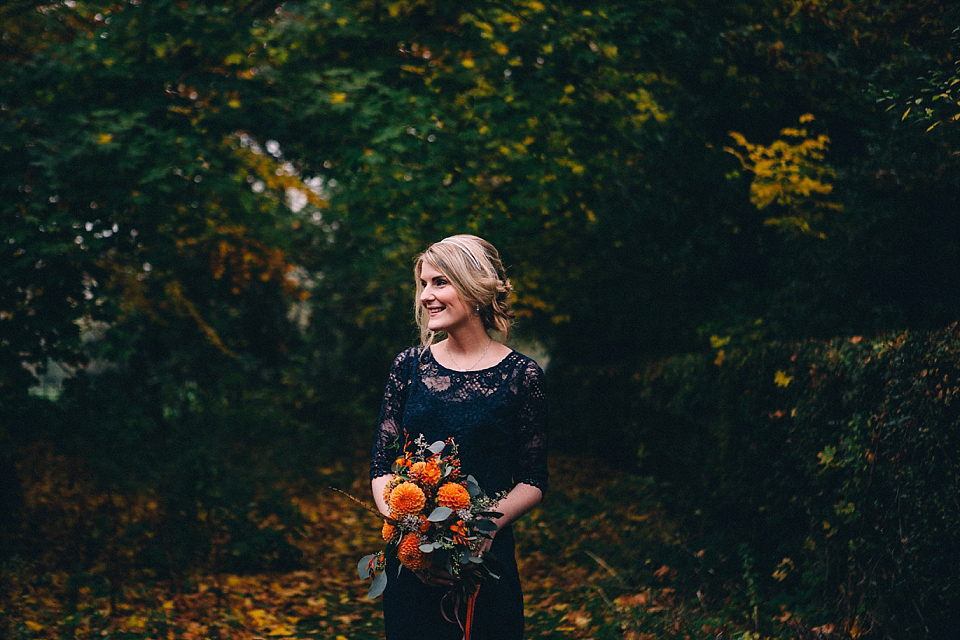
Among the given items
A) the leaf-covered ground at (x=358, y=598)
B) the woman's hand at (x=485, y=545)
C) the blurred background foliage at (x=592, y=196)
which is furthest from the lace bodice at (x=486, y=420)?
the leaf-covered ground at (x=358, y=598)

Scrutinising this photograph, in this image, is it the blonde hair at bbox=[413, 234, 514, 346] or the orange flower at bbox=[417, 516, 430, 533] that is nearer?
the orange flower at bbox=[417, 516, 430, 533]

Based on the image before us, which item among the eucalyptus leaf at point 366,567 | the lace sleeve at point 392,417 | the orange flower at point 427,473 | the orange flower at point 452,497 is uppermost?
the lace sleeve at point 392,417

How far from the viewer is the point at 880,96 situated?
16.7 feet

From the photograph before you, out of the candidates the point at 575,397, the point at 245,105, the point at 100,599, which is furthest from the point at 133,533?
the point at 575,397

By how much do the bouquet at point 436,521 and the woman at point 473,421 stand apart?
0.13 m

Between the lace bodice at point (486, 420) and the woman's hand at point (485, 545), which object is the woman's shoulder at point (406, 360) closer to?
the lace bodice at point (486, 420)

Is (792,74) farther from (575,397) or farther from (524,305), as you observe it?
(575,397)

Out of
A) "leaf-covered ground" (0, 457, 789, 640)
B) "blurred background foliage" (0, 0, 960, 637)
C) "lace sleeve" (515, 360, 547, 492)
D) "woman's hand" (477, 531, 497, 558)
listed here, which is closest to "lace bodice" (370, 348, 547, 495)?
"lace sleeve" (515, 360, 547, 492)

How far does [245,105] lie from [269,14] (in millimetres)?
2007

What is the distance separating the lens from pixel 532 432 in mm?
2854

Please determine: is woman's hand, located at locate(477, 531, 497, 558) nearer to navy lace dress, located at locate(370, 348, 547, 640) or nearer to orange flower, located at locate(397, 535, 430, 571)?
navy lace dress, located at locate(370, 348, 547, 640)

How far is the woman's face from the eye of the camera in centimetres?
282

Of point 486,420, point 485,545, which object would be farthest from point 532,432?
point 485,545

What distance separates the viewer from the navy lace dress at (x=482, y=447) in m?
2.77
